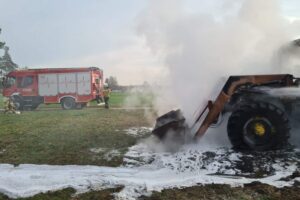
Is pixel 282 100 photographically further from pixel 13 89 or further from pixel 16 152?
pixel 13 89

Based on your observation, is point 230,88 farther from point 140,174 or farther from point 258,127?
point 140,174

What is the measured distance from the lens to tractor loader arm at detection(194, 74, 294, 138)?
8.67 metres

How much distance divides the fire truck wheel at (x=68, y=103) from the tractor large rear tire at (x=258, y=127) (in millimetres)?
20083

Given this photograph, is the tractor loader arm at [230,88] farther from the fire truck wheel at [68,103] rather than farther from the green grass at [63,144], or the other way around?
the fire truck wheel at [68,103]

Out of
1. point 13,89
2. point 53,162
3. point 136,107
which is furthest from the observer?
point 13,89

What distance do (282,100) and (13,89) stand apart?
2306 cm

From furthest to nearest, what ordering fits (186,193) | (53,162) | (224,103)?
(224,103)
(53,162)
(186,193)

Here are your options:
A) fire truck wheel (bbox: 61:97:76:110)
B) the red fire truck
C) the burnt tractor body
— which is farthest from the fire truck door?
the burnt tractor body

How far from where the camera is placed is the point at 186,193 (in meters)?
5.98

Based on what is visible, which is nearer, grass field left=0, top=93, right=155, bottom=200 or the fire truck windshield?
grass field left=0, top=93, right=155, bottom=200

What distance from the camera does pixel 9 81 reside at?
2806cm

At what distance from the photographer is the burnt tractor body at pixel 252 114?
8023 millimetres

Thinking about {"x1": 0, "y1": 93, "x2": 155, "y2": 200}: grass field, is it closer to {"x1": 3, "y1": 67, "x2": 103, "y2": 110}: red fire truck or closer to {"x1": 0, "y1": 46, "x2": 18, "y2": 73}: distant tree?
{"x1": 3, "y1": 67, "x2": 103, "y2": 110}: red fire truck

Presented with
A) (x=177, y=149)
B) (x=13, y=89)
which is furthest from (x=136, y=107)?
(x=177, y=149)
